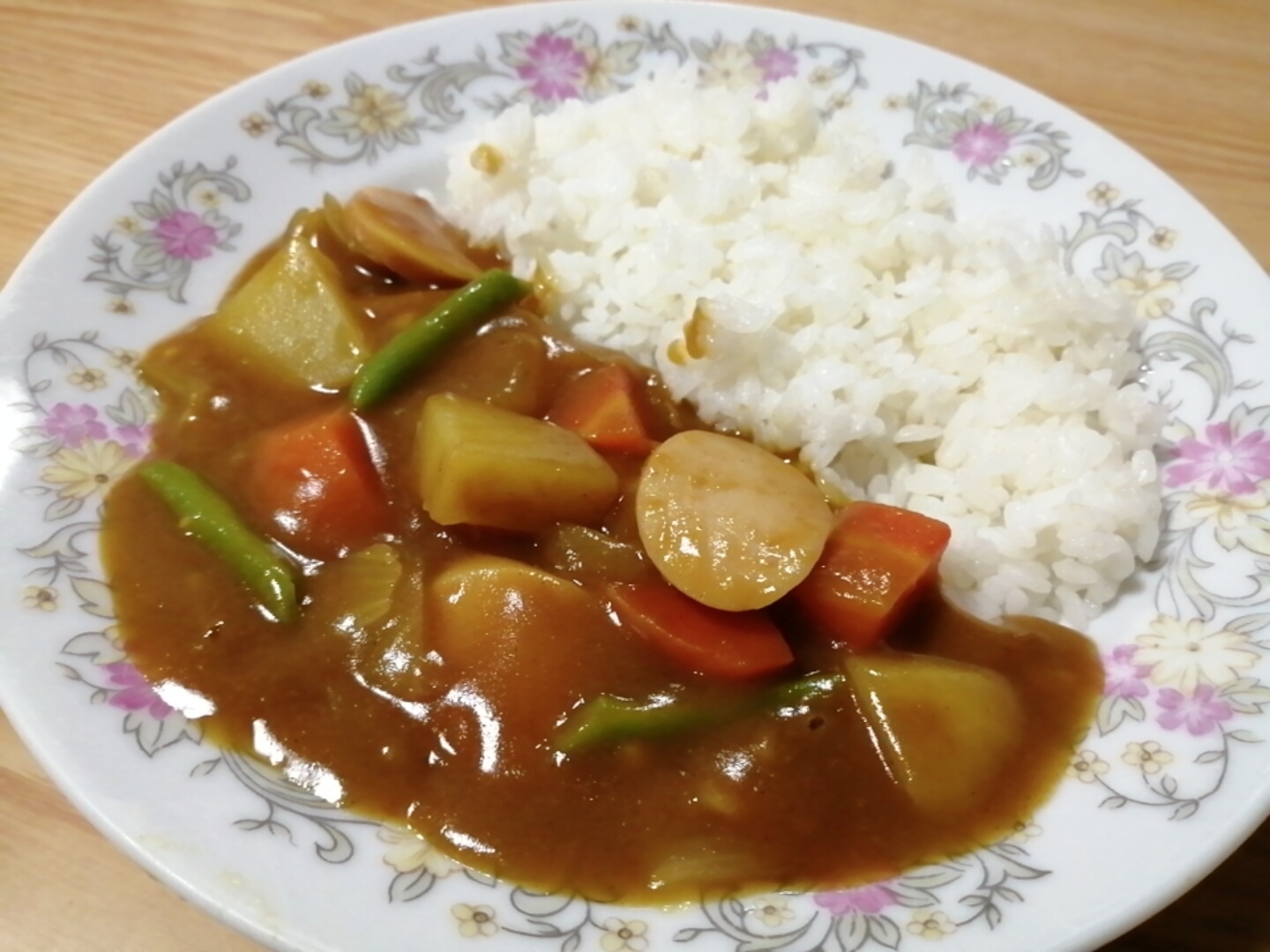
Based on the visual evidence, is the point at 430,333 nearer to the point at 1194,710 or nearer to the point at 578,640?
the point at 578,640

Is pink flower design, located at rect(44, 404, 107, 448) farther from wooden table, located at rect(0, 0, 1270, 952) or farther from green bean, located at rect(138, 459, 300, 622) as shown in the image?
wooden table, located at rect(0, 0, 1270, 952)

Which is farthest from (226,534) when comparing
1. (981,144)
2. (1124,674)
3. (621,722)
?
(981,144)

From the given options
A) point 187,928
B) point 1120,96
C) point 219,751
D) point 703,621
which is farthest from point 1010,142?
point 187,928

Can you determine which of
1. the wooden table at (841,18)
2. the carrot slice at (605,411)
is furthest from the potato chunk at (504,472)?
the wooden table at (841,18)

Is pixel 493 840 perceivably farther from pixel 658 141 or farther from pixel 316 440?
pixel 658 141

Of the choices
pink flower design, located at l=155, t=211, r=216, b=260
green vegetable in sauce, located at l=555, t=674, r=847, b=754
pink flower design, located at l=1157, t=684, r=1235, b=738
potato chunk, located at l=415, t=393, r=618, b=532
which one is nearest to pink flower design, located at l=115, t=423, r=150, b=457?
pink flower design, located at l=155, t=211, r=216, b=260

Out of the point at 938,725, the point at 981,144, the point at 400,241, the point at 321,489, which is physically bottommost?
the point at 938,725

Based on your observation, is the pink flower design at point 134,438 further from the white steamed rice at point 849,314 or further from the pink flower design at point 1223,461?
the pink flower design at point 1223,461
